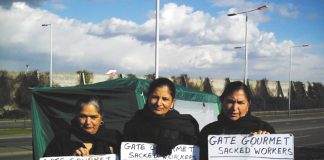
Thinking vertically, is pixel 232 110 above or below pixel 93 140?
above

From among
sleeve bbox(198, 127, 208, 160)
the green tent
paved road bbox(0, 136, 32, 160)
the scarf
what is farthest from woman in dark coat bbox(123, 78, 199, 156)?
paved road bbox(0, 136, 32, 160)

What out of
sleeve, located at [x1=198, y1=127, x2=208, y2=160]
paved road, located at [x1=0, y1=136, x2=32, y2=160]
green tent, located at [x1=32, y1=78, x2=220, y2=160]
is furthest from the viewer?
paved road, located at [x1=0, y1=136, x2=32, y2=160]

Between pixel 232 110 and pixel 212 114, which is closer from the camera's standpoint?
pixel 232 110

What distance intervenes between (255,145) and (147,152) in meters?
1.06

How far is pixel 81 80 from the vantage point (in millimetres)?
48688

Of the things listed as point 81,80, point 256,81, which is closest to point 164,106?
point 81,80

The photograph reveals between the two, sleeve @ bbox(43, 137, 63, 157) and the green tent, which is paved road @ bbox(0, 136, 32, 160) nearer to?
the green tent

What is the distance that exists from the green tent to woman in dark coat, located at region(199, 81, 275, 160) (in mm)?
4313

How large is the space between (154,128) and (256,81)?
223 ft

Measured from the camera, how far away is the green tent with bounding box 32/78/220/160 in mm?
8086

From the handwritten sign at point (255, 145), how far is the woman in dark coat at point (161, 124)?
260 mm

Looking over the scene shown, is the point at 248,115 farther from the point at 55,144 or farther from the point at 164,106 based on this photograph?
the point at 55,144

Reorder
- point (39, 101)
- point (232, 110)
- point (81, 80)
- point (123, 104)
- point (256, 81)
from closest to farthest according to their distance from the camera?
point (232, 110) → point (39, 101) → point (123, 104) → point (81, 80) → point (256, 81)

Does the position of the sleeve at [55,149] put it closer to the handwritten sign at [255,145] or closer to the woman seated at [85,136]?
the woman seated at [85,136]
